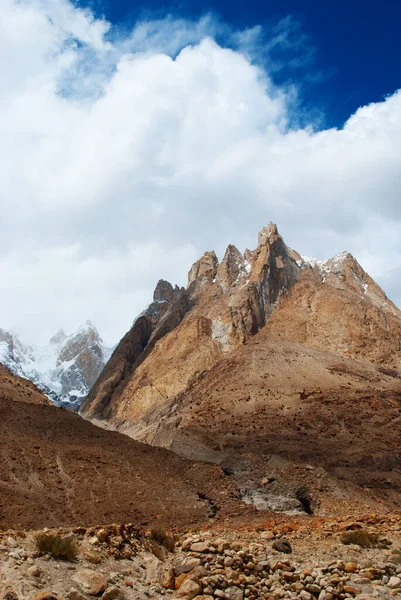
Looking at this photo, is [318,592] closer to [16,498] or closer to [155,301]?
[16,498]

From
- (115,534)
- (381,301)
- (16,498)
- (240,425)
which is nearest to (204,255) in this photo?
(381,301)

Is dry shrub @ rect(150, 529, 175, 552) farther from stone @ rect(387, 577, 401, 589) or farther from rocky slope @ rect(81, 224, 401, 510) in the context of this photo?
rocky slope @ rect(81, 224, 401, 510)

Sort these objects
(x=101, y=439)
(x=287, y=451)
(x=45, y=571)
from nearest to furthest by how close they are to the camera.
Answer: (x=45, y=571)
(x=101, y=439)
(x=287, y=451)

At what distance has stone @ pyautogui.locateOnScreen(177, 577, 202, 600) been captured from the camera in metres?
9.73

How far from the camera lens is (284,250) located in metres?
115

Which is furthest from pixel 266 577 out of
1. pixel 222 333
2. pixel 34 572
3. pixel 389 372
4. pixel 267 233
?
pixel 267 233

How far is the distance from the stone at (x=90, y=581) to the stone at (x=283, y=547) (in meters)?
4.82

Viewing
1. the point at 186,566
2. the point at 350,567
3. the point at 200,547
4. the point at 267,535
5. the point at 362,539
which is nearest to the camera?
the point at 186,566

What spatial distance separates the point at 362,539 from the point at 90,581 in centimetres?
757

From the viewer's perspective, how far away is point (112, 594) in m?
9.23

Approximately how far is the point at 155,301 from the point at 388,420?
122394 millimetres

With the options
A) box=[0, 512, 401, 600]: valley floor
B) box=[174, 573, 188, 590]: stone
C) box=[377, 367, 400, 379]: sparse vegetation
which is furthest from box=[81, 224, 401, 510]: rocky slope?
box=[174, 573, 188, 590]: stone

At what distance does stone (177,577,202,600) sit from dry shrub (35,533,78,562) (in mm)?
2292

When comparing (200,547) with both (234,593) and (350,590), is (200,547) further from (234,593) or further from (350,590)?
(350,590)
